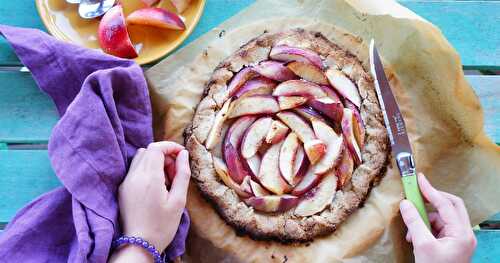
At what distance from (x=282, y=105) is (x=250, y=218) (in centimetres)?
35

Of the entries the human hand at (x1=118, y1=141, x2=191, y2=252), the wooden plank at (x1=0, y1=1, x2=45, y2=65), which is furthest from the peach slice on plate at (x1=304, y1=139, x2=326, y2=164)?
the wooden plank at (x1=0, y1=1, x2=45, y2=65)

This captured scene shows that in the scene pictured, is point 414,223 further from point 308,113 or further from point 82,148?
point 82,148

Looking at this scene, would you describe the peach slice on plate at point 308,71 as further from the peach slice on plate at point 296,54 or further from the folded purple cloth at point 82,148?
the folded purple cloth at point 82,148

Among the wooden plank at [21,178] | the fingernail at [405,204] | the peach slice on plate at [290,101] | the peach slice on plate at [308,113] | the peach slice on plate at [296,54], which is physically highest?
the peach slice on plate at [296,54]

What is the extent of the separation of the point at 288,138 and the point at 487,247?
0.69 m

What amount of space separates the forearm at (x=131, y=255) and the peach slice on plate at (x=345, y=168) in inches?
22.8

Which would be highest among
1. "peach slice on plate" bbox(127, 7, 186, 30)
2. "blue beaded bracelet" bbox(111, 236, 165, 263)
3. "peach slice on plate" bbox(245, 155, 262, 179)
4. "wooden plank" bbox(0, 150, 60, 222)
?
"peach slice on plate" bbox(127, 7, 186, 30)

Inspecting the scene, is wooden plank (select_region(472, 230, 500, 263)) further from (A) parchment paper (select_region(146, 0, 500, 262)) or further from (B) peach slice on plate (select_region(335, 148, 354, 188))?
(B) peach slice on plate (select_region(335, 148, 354, 188))

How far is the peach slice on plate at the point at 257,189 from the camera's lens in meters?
1.60

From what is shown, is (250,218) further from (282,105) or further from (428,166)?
(428,166)

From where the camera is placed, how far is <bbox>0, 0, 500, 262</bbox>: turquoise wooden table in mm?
1713

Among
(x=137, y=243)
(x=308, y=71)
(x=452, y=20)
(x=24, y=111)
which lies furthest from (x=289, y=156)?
(x=24, y=111)

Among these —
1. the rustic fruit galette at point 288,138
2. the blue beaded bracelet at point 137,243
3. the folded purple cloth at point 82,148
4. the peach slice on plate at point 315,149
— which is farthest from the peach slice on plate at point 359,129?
the blue beaded bracelet at point 137,243

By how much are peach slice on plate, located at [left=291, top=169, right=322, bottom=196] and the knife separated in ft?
0.78
